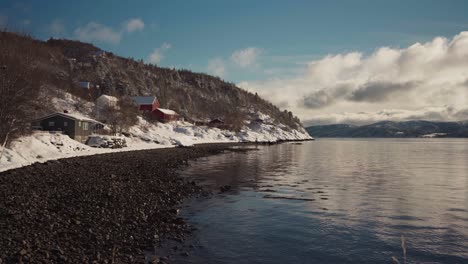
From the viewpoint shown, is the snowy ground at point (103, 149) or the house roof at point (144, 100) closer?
the snowy ground at point (103, 149)

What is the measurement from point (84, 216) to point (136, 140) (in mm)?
64770

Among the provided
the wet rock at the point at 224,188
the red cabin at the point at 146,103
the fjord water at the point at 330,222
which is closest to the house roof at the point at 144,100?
the red cabin at the point at 146,103

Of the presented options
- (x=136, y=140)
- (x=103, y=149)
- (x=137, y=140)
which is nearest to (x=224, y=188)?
(x=103, y=149)

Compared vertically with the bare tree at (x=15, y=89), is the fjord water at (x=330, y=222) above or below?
below

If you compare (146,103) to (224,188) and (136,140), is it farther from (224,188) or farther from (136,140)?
(224,188)

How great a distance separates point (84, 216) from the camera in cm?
1536

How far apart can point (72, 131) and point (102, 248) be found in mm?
52638

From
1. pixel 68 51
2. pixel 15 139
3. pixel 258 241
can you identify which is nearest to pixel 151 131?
pixel 15 139

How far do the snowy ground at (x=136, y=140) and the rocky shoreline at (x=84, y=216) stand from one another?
245 inches

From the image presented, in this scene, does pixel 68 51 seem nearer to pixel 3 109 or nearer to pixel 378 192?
pixel 3 109

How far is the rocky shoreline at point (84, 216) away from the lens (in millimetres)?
11078

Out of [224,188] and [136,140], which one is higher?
[136,140]

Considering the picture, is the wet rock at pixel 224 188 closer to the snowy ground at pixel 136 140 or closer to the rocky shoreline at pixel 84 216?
the rocky shoreline at pixel 84 216

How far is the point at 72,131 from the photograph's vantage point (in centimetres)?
5859
